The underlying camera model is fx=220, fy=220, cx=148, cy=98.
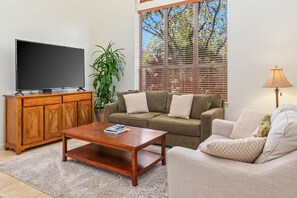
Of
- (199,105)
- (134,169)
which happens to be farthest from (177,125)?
(134,169)

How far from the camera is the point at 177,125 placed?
337 centimetres

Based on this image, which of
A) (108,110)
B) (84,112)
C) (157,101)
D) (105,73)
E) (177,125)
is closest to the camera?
(177,125)

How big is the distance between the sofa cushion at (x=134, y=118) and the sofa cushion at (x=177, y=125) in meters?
0.13

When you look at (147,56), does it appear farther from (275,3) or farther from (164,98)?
(275,3)

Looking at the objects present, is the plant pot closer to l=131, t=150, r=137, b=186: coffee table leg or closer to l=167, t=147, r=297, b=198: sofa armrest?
l=131, t=150, r=137, b=186: coffee table leg

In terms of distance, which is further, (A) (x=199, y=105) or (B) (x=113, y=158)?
(A) (x=199, y=105)

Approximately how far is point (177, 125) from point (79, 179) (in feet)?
5.25

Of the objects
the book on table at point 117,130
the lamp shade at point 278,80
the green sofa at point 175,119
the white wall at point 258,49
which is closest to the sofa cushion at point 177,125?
the green sofa at point 175,119

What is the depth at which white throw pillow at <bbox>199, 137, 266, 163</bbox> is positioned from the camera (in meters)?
1.45

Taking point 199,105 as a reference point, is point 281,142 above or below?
below

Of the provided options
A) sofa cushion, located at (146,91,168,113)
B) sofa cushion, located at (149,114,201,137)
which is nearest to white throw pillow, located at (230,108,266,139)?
sofa cushion, located at (149,114,201,137)

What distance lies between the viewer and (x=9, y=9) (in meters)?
3.60

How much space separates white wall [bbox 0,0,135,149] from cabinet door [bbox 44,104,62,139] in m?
0.68

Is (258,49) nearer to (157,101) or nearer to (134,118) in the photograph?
(157,101)
